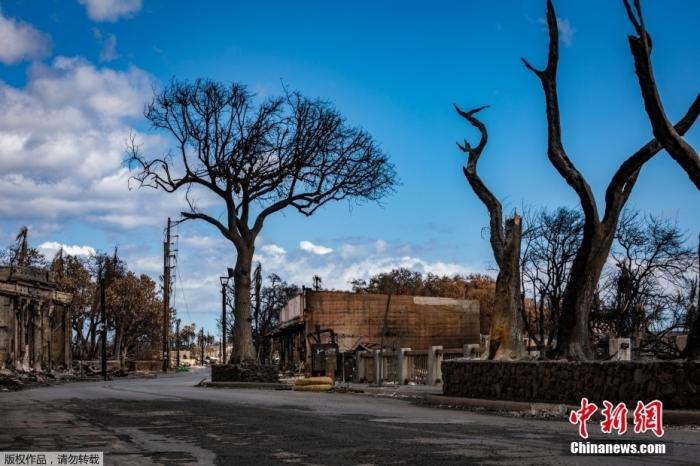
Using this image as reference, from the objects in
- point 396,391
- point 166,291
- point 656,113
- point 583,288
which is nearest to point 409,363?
point 396,391

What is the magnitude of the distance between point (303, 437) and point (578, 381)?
26.3ft

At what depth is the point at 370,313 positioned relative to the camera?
173 ft

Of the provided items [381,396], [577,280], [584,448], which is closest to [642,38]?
[577,280]

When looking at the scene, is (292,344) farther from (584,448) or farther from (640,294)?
(584,448)

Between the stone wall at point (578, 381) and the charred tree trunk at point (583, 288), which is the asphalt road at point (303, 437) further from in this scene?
the charred tree trunk at point (583, 288)

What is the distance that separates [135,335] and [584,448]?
82077 millimetres

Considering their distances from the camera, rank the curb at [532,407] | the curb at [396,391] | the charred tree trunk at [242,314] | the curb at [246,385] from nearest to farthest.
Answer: the curb at [532,407] → the curb at [396,391] → the curb at [246,385] → the charred tree trunk at [242,314]

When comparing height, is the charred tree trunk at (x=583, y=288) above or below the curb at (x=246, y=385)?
above

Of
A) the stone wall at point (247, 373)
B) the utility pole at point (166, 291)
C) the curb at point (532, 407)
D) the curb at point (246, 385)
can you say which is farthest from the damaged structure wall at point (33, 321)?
the curb at point (532, 407)

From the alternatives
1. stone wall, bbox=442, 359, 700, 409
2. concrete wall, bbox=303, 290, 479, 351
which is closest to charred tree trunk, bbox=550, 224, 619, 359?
stone wall, bbox=442, 359, 700, 409

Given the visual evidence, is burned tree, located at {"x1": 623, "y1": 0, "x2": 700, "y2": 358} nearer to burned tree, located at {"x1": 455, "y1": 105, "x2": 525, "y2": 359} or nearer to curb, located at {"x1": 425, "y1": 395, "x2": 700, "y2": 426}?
curb, located at {"x1": 425, "y1": 395, "x2": 700, "y2": 426}

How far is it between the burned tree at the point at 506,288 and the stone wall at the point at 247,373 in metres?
15.5

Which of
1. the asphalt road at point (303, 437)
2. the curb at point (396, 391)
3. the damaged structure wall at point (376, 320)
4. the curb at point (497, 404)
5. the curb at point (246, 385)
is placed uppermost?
the damaged structure wall at point (376, 320)

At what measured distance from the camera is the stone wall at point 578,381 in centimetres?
1466
